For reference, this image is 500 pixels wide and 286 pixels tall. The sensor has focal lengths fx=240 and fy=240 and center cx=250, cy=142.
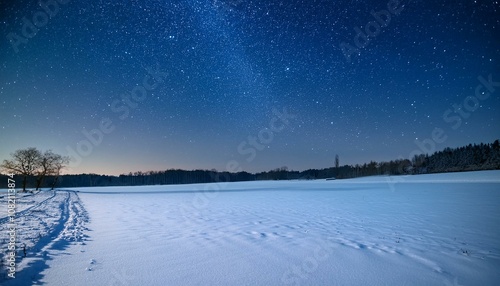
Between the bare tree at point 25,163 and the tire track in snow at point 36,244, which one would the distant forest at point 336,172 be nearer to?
the bare tree at point 25,163

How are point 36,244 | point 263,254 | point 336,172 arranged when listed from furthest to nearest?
point 336,172, point 36,244, point 263,254

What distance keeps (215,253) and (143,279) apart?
1923 mm

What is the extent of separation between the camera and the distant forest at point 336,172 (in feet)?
258

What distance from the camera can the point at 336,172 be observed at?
13950 cm

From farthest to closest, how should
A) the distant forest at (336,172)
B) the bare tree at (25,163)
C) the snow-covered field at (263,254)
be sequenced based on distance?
1. the distant forest at (336,172)
2. the bare tree at (25,163)
3. the snow-covered field at (263,254)

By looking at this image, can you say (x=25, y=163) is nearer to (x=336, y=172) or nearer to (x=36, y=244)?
(x=36, y=244)

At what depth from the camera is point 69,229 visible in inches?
348

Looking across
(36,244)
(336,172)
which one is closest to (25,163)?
(36,244)

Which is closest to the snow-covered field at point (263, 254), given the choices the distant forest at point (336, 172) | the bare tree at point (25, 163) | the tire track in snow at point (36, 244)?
the tire track in snow at point (36, 244)

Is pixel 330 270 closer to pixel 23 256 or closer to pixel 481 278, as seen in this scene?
pixel 481 278

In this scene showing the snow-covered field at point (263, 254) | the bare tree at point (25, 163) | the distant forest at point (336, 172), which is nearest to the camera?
the snow-covered field at point (263, 254)

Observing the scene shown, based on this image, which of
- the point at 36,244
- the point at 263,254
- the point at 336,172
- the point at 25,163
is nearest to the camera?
the point at 263,254

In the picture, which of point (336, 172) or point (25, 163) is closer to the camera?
point (25, 163)

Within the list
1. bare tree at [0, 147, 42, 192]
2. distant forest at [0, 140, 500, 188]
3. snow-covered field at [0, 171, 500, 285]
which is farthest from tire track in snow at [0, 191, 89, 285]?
distant forest at [0, 140, 500, 188]
